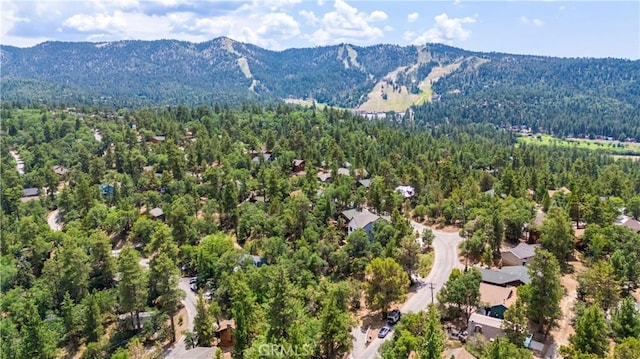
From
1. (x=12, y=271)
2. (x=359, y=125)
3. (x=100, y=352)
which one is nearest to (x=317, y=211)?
(x=100, y=352)

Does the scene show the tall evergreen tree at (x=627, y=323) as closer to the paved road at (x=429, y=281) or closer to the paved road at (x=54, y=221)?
the paved road at (x=429, y=281)

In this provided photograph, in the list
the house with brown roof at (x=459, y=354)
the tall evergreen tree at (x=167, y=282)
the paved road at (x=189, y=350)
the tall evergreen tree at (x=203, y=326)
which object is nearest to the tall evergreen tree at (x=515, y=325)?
the house with brown roof at (x=459, y=354)

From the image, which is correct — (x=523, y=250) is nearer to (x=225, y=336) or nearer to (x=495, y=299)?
(x=495, y=299)

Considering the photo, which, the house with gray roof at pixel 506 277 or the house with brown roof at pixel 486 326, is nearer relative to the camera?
the house with brown roof at pixel 486 326

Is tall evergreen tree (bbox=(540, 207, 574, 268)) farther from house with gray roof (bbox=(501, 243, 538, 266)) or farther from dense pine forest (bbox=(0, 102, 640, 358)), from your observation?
house with gray roof (bbox=(501, 243, 538, 266))

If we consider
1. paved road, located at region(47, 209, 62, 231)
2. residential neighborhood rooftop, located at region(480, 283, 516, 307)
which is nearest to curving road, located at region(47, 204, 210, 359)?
paved road, located at region(47, 209, 62, 231)

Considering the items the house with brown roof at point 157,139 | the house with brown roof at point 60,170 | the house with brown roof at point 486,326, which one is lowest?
the house with brown roof at point 486,326
